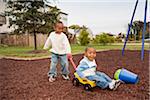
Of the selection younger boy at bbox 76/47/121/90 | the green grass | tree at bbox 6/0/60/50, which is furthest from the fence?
younger boy at bbox 76/47/121/90

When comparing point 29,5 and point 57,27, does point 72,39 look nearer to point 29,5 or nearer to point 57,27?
point 29,5

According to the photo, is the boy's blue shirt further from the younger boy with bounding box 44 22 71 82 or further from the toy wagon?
the younger boy with bounding box 44 22 71 82

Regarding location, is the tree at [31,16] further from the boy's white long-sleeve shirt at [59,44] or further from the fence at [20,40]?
the fence at [20,40]

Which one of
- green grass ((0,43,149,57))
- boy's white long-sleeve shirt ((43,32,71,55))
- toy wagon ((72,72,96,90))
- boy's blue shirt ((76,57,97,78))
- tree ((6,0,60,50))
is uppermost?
tree ((6,0,60,50))

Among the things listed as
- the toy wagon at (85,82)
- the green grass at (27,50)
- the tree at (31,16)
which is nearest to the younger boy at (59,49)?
the toy wagon at (85,82)

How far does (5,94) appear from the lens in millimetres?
3861

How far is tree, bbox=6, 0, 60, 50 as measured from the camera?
13.9 m

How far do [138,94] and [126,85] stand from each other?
0.59m

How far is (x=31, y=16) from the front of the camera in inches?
540

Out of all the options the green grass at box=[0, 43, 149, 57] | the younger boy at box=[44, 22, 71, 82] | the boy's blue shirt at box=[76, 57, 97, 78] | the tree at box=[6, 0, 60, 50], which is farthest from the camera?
the tree at box=[6, 0, 60, 50]

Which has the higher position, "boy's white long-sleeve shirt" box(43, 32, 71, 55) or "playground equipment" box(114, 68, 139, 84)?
"boy's white long-sleeve shirt" box(43, 32, 71, 55)

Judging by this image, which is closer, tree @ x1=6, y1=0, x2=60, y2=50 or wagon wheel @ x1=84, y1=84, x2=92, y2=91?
wagon wheel @ x1=84, y1=84, x2=92, y2=91

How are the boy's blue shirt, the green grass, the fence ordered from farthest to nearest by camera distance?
the fence → the green grass → the boy's blue shirt

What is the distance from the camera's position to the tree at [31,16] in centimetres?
1386
